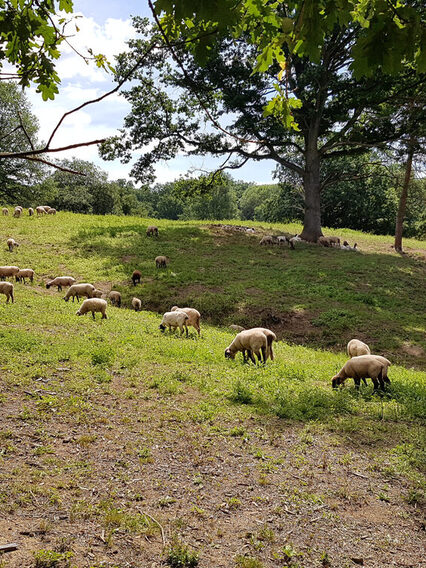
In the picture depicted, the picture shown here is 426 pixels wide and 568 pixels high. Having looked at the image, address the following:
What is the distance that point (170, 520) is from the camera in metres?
4.67

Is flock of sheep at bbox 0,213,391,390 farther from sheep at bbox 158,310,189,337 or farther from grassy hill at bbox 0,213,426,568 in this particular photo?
grassy hill at bbox 0,213,426,568

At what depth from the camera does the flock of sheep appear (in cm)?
868

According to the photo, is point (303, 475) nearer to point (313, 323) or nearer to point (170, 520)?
point (170, 520)

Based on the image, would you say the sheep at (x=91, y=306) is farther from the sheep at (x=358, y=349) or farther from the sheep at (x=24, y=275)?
the sheep at (x=358, y=349)

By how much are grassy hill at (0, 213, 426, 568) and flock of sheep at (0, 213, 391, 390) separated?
0.38 meters

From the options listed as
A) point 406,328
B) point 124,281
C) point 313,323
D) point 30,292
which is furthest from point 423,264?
point 30,292

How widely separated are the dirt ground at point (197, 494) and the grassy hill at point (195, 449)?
2 centimetres

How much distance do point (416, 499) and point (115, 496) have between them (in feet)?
12.5

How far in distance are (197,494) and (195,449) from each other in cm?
102

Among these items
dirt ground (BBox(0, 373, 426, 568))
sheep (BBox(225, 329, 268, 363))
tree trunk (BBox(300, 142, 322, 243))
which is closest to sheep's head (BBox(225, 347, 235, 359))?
sheep (BBox(225, 329, 268, 363))

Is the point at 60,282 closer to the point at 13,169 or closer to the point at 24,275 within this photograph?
the point at 24,275

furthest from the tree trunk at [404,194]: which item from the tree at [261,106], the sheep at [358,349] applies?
the sheep at [358,349]

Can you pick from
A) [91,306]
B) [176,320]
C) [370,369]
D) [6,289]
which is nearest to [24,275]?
[6,289]

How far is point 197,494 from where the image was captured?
523 cm
